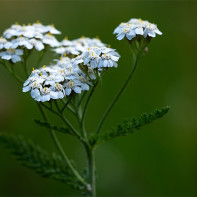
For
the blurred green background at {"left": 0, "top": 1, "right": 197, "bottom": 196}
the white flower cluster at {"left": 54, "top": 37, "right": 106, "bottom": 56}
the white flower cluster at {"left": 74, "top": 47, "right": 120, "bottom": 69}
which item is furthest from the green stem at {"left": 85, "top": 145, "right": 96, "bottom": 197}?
the blurred green background at {"left": 0, "top": 1, "right": 197, "bottom": 196}

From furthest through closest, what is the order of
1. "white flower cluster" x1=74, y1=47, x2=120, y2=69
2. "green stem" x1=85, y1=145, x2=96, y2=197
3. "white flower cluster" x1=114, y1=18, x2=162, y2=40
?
"green stem" x1=85, y1=145, x2=96, y2=197 < "white flower cluster" x1=114, y1=18, x2=162, y2=40 < "white flower cluster" x1=74, y1=47, x2=120, y2=69

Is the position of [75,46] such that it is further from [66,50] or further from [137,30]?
[137,30]

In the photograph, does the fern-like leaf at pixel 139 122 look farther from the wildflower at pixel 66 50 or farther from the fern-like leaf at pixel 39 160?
the wildflower at pixel 66 50

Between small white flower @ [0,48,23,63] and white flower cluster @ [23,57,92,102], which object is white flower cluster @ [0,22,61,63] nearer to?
small white flower @ [0,48,23,63]

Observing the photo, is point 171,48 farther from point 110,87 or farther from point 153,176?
point 153,176

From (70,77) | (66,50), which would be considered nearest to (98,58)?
(70,77)

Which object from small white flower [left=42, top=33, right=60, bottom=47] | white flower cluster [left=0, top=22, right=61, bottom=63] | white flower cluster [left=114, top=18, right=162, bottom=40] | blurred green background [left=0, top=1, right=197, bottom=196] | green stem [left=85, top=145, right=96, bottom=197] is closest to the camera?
white flower cluster [left=114, top=18, right=162, bottom=40]
